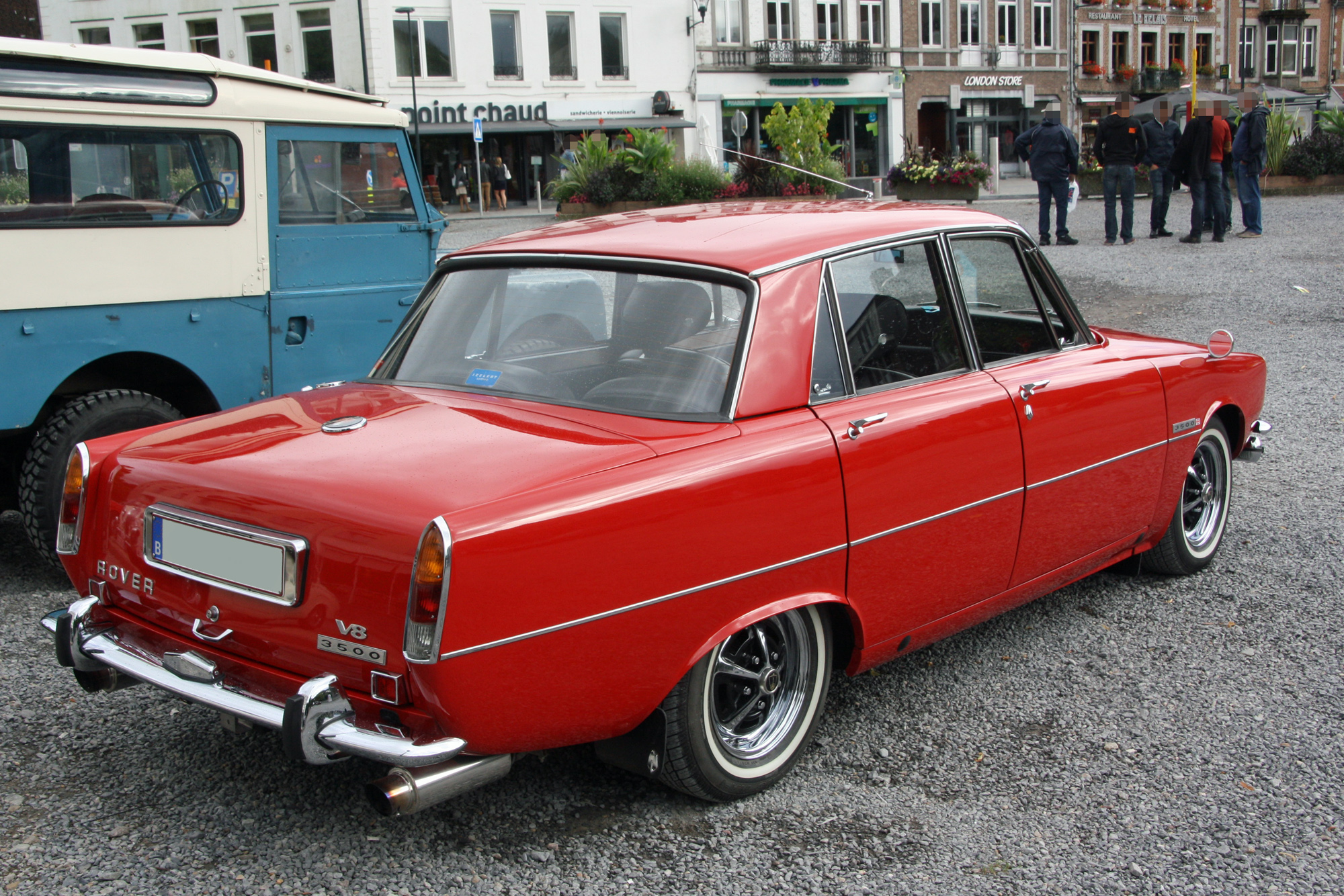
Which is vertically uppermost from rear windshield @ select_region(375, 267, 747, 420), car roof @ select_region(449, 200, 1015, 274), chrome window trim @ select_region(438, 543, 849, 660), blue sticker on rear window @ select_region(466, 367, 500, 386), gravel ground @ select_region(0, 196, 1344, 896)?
car roof @ select_region(449, 200, 1015, 274)

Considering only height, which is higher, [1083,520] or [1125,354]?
[1125,354]

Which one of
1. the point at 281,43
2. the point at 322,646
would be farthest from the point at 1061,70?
the point at 322,646

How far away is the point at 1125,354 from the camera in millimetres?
4270

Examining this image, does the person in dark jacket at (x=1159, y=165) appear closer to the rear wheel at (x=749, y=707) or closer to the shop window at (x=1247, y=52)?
the rear wheel at (x=749, y=707)

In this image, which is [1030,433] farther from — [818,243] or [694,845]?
[694,845]

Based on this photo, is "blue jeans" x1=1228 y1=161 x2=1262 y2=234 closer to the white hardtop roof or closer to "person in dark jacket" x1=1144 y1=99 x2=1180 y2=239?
"person in dark jacket" x1=1144 y1=99 x2=1180 y2=239

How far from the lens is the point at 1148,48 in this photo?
56500 mm

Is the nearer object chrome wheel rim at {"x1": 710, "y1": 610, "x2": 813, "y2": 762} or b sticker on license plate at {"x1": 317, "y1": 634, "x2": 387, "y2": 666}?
b sticker on license plate at {"x1": 317, "y1": 634, "x2": 387, "y2": 666}

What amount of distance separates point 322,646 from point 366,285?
413 centimetres

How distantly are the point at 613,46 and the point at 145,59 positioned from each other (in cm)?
Answer: 4048

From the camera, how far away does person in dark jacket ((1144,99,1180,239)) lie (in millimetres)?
16672

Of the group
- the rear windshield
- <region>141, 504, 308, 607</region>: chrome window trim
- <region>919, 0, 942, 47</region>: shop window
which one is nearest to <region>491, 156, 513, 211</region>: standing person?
<region>919, 0, 942, 47</region>: shop window

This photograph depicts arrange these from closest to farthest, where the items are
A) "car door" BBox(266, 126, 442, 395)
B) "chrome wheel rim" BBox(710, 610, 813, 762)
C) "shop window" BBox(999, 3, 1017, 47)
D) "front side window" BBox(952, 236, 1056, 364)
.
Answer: "chrome wheel rim" BBox(710, 610, 813, 762), "front side window" BBox(952, 236, 1056, 364), "car door" BBox(266, 126, 442, 395), "shop window" BBox(999, 3, 1017, 47)

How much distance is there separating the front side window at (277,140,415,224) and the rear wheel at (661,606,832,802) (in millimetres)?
4032
